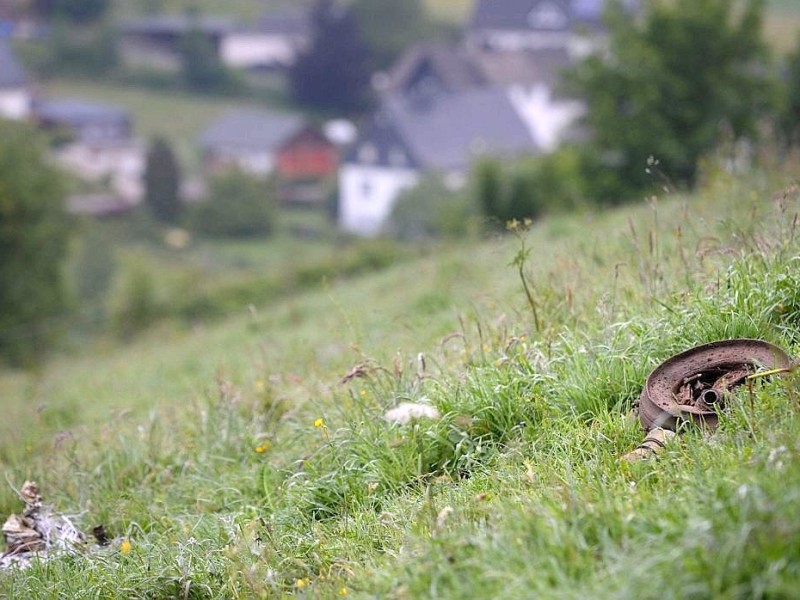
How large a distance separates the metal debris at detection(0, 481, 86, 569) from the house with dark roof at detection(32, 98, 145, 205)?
174 feet

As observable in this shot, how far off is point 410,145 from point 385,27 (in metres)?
28.1

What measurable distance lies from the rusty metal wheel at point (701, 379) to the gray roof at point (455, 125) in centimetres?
5076

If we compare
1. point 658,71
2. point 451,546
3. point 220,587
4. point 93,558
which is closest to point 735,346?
point 451,546

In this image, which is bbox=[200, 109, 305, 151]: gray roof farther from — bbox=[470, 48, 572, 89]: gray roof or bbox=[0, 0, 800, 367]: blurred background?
bbox=[470, 48, 572, 89]: gray roof

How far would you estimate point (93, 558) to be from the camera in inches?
155

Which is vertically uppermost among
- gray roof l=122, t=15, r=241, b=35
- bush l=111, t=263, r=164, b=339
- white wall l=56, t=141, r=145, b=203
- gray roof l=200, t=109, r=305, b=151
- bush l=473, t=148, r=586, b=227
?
gray roof l=122, t=15, r=241, b=35

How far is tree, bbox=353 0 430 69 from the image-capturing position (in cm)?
7875

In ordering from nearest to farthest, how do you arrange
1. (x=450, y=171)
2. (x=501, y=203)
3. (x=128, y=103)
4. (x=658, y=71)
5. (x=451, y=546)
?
1. (x=451, y=546)
2. (x=658, y=71)
3. (x=501, y=203)
4. (x=450, y=171)
5. (x=128, y=103)

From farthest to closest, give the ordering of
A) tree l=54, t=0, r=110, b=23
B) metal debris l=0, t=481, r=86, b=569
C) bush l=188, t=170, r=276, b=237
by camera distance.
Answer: tree l=54, t=0, r=110, b=23 < bush l=188, t=170, r=276, b=237 < metal debris l=0, t=481, r=86, b=569

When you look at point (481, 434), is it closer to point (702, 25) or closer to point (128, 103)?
point (702, 25)

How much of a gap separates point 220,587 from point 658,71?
22.0 metres

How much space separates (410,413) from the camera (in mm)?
3945

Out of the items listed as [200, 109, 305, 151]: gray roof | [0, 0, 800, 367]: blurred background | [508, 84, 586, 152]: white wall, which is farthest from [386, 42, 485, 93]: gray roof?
[200, 109, 305, 151]: gray roof

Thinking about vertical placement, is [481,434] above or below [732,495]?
below
